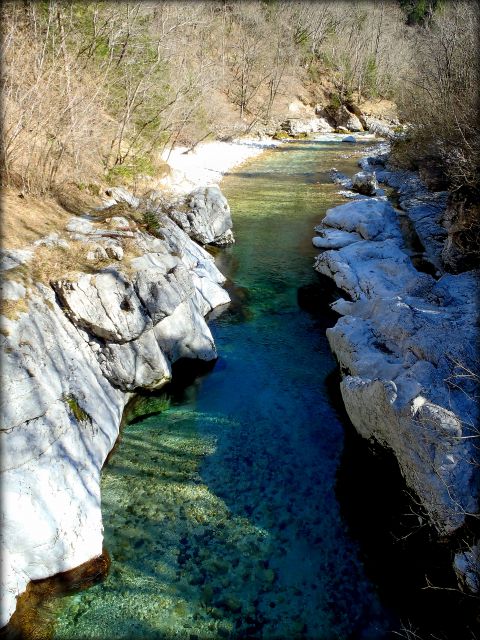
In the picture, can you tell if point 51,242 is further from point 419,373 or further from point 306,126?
point 306,126

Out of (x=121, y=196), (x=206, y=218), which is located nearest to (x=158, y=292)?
(x=121, y=196)

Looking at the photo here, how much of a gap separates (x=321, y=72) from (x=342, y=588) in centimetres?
6231

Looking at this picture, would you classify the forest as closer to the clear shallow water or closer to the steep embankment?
the steep embankment

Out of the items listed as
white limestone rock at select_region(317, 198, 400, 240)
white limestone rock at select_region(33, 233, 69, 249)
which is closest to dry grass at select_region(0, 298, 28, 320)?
white limestone rock at select_region(33, 233, 69, 249)

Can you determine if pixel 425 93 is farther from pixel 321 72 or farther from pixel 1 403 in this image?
pixel 321 72

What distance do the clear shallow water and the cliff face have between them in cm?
55

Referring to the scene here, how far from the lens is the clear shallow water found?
17.9 feet

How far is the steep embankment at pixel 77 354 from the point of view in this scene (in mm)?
5672

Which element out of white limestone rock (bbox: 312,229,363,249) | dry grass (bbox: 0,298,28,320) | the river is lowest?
the river

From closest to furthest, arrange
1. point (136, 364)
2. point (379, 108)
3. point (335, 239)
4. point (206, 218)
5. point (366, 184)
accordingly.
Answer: point (136, 364)
point (206, 218)
point (335, 239)
point (366, 184)
point (379, 108)

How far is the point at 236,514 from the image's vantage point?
676cm

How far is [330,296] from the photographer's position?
45.0 ft

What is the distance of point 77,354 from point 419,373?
19.0ft

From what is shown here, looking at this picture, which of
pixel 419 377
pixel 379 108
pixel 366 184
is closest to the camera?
pixel 419 377
